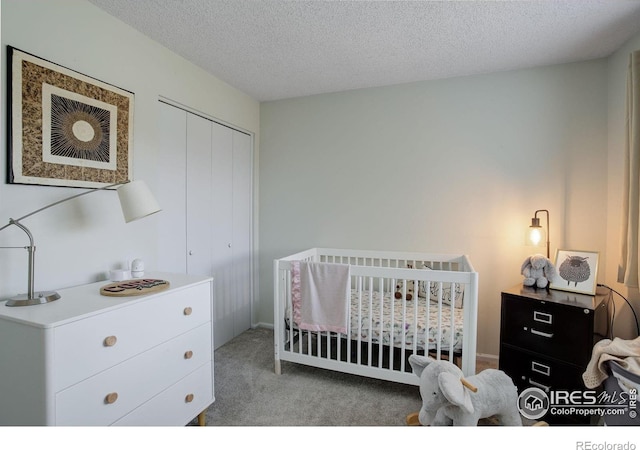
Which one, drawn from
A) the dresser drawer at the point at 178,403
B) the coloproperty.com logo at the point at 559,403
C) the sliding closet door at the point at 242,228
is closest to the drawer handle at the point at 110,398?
the dresser drawer at the point at 178,403

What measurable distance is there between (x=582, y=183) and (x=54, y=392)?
328 cm

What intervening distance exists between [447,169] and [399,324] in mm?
1398

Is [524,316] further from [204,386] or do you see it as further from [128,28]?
[128,28]

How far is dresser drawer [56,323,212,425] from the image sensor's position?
118 cm

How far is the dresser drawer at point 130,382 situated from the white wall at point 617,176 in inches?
105

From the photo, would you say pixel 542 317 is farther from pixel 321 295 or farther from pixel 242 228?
pixel 242 228

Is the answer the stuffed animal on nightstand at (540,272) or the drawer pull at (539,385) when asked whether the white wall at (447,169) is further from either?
the drawer pull at (539,385)

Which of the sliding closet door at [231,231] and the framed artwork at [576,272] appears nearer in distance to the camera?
the framed artwork at [576,272]

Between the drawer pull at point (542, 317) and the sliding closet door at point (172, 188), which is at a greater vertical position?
Result: the sliding closet door at point (172, 188)

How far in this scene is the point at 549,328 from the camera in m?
1.89

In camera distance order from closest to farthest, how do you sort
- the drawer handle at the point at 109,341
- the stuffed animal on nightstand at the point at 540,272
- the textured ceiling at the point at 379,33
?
1. the drawer handle at the point at 109,341
2. the textured ceiling at the point at 379,33
3. the stuffed animal on nightstand at the point at 540,272

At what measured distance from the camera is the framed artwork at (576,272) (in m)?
2.01

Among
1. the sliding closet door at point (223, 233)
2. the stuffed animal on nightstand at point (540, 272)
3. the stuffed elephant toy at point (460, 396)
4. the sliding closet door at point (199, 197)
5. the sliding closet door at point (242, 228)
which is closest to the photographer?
the stuffed elephant toy at point (460, 396)
